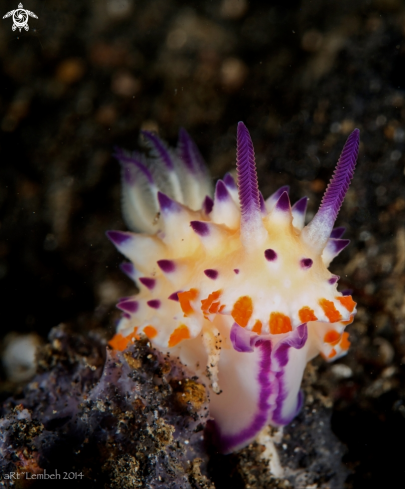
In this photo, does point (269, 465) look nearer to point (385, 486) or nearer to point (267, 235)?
point (385, 486)

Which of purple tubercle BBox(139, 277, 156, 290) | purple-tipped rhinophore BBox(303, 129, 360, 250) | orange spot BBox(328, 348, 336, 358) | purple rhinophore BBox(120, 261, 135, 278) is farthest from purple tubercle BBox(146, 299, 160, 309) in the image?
orange spot BBox(328, 348, 336, 358)

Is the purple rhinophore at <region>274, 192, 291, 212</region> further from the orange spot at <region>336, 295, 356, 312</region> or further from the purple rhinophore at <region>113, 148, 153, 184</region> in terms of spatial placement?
A: the purple rhinophore at <region>113, 148, 153, 184</region>

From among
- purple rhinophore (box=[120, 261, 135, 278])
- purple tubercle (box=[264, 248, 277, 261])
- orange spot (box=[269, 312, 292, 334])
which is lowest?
orange spot (box=[269, 312, 292, 334])

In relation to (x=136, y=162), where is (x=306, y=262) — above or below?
below

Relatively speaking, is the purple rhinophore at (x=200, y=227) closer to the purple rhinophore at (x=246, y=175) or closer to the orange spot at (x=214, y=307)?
the purple rhinophore at (x=246, y=175)

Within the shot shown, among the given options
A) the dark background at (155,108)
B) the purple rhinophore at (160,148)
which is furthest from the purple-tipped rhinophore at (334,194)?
the dark background at (155,108)

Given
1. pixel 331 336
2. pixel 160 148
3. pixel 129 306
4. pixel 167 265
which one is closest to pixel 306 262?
pixel 331 336

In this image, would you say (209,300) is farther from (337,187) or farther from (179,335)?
(337,187)
